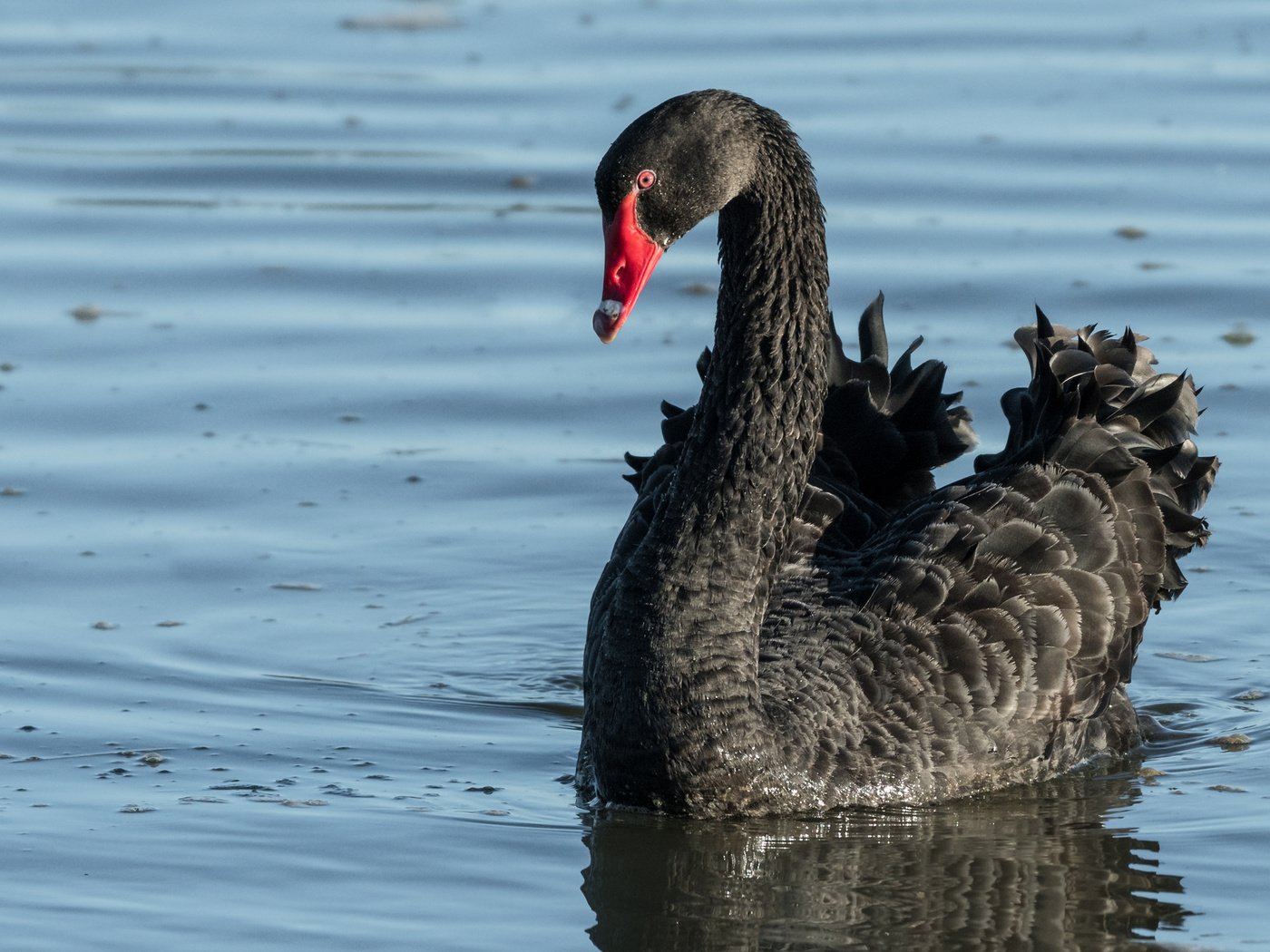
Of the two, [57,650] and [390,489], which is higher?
[390,489]

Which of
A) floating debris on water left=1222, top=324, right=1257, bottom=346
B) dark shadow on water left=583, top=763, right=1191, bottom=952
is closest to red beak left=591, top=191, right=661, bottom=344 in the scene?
dark shadow on water left=583, top=763, right=1191, bottom=952

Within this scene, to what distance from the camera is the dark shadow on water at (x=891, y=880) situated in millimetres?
6410

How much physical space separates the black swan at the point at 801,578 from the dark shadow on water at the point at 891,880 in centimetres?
11

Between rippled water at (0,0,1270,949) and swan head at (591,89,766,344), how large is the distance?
167 centimetres

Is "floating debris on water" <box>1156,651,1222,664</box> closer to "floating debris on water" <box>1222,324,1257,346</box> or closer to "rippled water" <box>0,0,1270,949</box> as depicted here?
"rippled water" <box>0,0,1270,949</box>

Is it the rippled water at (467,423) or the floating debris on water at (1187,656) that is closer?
the rippled water at (467,423)

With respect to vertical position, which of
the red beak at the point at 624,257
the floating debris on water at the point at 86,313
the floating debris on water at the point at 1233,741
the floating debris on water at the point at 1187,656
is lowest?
the floating debris on water at the point at 1233,741

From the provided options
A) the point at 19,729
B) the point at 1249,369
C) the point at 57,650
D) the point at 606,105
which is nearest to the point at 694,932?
the point at 19,729

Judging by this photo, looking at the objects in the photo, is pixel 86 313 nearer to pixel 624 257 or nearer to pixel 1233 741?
pixel 624 257

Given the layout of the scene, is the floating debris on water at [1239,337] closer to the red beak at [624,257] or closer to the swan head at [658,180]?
the swan head at [658,180]

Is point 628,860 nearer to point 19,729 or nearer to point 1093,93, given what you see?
point 19,729

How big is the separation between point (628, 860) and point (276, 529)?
343cm

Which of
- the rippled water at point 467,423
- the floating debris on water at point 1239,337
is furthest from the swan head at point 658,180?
the floating debris on water at point 1239,337

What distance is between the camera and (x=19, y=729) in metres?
7.84
